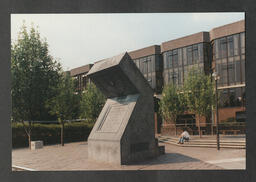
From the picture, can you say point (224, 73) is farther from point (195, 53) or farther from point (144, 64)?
point (144, 64)

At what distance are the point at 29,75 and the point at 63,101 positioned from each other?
370 cm

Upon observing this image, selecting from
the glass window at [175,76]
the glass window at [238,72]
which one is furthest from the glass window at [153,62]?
the glass window at [238,72]

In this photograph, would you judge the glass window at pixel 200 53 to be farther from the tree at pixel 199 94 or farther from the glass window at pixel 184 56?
the tree at pixel 199 94

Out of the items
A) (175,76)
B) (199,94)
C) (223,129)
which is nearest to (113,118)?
(199,94)

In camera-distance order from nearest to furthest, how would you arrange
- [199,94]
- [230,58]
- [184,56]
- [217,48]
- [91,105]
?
[199,94] → [91,105] → [230,58] → [217,48] → [184,56]

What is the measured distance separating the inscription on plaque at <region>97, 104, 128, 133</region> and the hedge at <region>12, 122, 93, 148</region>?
1272 centimetres

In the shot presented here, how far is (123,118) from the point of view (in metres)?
10.5

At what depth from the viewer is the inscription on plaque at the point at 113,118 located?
10617 millimetres

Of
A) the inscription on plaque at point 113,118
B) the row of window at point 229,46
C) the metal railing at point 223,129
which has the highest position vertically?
the row of window at point 229,46

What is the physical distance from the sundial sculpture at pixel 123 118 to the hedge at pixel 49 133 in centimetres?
1224

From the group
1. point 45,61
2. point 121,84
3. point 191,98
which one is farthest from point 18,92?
point 191,98

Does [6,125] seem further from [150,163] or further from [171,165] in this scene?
[171,165]

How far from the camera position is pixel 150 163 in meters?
9.94
